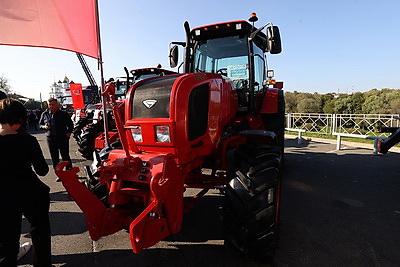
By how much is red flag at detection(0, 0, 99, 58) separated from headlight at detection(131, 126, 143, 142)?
163 cm

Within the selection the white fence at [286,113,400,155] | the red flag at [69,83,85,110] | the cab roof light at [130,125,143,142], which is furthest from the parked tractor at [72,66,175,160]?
the white fence at [286,113,400,155]

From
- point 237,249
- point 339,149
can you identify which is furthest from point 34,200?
point 339,149

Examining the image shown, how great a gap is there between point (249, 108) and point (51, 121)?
3.78m

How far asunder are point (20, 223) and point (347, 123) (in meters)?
15.7

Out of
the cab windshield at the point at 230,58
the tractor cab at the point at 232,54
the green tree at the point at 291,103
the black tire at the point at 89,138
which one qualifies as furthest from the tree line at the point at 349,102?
the black tire at the point at 89,138

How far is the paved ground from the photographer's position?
7.57 feet

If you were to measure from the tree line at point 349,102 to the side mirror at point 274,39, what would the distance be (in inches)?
906

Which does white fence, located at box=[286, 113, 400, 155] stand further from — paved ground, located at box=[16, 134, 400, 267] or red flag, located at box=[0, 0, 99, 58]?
red flag, located at box=[0, 0, 99, 58]

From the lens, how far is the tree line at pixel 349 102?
2175 centimetres

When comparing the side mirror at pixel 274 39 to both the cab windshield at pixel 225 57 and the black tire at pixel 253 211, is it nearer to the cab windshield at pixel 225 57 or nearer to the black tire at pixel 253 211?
the cab windshield at pixel 225 57

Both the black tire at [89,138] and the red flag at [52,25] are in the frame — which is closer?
the red flag at [52,25]

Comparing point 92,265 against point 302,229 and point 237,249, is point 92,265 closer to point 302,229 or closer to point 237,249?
point 237,249

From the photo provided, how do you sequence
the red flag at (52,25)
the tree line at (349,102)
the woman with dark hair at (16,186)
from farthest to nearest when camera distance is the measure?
the tree line at (349,102) < the red flag at (52,25) < the woman with dark hair at (16,186)

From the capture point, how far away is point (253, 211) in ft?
6.90
